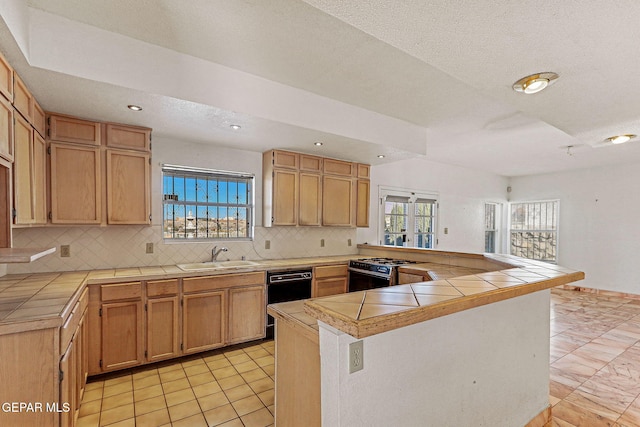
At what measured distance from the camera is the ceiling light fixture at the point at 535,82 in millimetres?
1748

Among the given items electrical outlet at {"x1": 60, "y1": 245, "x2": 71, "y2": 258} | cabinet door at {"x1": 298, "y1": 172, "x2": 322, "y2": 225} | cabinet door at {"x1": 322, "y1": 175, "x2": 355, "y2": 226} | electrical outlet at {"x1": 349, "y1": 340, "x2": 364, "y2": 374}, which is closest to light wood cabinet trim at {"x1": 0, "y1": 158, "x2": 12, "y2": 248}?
electrical outlet at {"x1": 60, "y1": 245, "x2": 71, "y2": 258}

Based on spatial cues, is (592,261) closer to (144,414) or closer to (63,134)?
(144,414)

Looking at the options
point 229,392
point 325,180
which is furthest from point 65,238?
point 325,180

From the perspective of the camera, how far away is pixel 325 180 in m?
4.08

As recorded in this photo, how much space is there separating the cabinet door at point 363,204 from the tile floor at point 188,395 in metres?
2.25

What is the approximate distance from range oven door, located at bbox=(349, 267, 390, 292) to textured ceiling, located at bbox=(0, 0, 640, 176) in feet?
5.03

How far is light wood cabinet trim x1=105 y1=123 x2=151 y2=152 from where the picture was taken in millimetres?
2711

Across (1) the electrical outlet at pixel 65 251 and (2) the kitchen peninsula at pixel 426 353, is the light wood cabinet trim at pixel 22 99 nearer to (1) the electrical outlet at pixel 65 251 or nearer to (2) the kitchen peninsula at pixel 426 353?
(1) the electrical outlet at pixel 65 251

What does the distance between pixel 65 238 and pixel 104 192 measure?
0.61m

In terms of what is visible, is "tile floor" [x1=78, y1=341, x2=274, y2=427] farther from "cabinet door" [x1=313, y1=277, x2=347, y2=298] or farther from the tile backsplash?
the tile backsplash

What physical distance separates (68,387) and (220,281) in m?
1.45

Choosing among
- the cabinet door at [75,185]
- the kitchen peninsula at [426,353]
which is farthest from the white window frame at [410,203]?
the cabinet door at [75,185]

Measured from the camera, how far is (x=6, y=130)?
1720mm

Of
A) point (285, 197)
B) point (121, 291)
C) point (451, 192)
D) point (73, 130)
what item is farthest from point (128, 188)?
point (451, 192)
